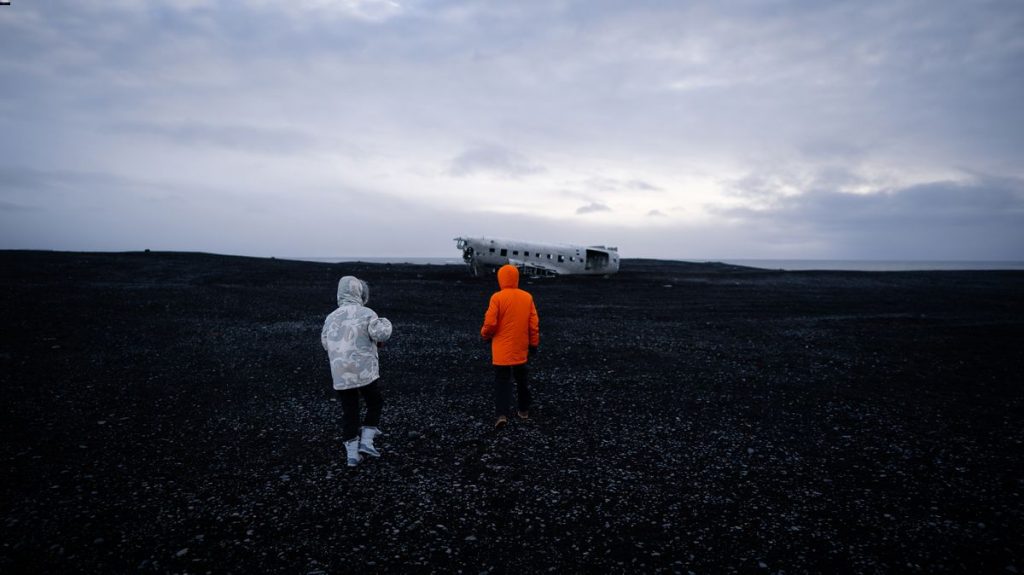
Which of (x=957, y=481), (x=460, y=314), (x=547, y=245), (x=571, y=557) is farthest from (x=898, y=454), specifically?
(x=547, y=245)

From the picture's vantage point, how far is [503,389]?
29.8ft

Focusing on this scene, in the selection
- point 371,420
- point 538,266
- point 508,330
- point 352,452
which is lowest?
point 352,452

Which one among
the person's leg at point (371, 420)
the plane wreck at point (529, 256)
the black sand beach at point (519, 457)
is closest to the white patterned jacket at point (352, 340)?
the person's leg at point (371, 420)

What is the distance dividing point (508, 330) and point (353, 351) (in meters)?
2.87

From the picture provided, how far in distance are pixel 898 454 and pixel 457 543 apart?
7829 mm

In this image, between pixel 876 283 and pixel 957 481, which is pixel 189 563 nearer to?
pixel 957 481

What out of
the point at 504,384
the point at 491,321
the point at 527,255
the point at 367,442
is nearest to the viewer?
the point at 367,442

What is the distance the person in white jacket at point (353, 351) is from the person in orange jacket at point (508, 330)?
2.14 m

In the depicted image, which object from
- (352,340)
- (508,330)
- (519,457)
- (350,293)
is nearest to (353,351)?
(352,340)

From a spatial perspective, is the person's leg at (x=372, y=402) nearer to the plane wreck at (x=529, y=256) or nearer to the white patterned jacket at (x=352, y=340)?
the white patterned jacket at (x=352, y=340)

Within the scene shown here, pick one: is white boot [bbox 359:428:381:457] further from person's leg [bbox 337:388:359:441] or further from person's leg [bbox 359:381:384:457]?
person's leg [bbox 337:388:359:441]

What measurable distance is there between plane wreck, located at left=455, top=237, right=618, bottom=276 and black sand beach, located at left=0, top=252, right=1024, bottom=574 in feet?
90.0

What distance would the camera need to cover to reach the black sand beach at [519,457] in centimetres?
557

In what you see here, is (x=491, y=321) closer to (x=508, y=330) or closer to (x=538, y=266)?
(x=508, y=330)
